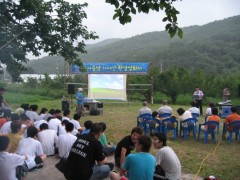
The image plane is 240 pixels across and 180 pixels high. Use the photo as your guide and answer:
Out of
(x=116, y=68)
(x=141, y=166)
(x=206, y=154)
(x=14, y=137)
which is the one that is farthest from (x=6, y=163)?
(x=116, y=68)

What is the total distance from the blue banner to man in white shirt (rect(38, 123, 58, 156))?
38.7 ft

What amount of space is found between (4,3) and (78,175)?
4715 millimetres

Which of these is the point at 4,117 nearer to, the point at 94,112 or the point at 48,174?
the point at 48,174

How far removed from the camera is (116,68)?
18391mm

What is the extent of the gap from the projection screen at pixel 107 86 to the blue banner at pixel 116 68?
240 mm

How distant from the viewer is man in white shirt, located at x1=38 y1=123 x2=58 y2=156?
253 inches

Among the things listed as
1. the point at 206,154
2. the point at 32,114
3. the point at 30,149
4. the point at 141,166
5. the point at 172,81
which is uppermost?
the point at 172,81

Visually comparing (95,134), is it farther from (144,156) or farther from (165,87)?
(165,87)

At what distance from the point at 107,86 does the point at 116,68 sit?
123 cm

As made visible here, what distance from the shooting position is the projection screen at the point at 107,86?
18031mm

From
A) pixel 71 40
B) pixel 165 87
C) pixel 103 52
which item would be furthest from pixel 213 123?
pixel 103 52

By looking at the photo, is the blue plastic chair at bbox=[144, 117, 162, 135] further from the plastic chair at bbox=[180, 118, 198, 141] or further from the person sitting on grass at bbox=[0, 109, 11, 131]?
the person sitting on grass at bbox=[0, 109, 11, 131]

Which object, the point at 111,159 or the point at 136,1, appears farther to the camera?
the point at 111,159

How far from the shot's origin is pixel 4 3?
6977mm
